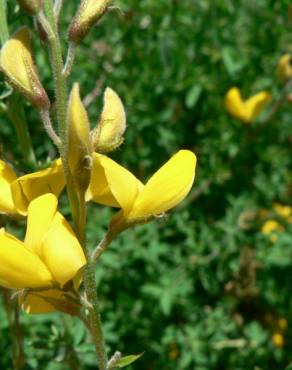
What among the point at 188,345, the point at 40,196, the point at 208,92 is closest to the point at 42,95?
the point at 40,196

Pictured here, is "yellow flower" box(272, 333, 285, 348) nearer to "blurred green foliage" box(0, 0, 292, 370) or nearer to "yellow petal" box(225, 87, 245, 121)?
"blurred green foliage" box(0, 0, 292, 370)

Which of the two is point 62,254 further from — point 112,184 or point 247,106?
point 247,106

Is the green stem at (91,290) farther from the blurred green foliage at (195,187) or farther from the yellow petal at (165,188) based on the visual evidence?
the blurred green foliage at (195,187)

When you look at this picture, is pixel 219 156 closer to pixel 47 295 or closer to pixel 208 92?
pixel 208 92

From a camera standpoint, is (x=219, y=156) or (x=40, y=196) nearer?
(x=40, y=196)

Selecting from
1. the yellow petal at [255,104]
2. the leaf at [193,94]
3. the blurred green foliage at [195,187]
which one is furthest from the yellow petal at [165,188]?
the yellow petal at [255,104]

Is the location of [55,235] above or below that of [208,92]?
above

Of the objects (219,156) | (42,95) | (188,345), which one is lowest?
(188,345)
